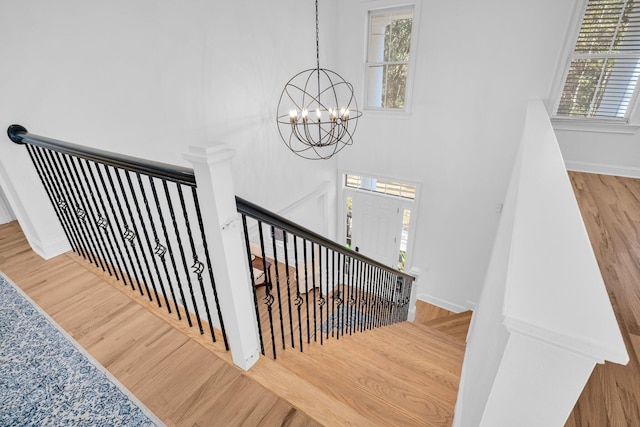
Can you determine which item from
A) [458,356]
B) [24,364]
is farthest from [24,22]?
[458,356]

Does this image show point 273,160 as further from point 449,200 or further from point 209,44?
point 449,200

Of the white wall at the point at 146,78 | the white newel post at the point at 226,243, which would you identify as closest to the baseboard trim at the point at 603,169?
the white wall at the point at 146,78

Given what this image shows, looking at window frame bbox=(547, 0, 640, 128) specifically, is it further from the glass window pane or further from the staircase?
the staircase

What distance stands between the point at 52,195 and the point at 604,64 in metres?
5.97

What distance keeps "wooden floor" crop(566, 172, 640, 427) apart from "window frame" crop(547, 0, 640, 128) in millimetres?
646

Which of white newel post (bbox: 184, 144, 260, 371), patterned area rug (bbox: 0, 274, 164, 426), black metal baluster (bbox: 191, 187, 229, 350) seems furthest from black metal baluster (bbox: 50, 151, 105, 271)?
white newel post (bbox: 184, 144, 260, 371)

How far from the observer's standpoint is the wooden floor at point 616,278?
47.5 inches

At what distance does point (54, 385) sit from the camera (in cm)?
143

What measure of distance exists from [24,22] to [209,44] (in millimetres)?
1487

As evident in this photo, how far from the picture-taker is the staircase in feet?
4.70

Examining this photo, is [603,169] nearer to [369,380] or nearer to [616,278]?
[616,278]

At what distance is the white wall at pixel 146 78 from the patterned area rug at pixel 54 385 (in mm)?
910

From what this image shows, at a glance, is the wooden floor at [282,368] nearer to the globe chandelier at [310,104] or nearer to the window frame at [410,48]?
the globe chandelier at [310,104]

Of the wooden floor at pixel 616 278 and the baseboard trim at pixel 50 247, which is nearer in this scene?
the wooden floor at pixel 616 278
